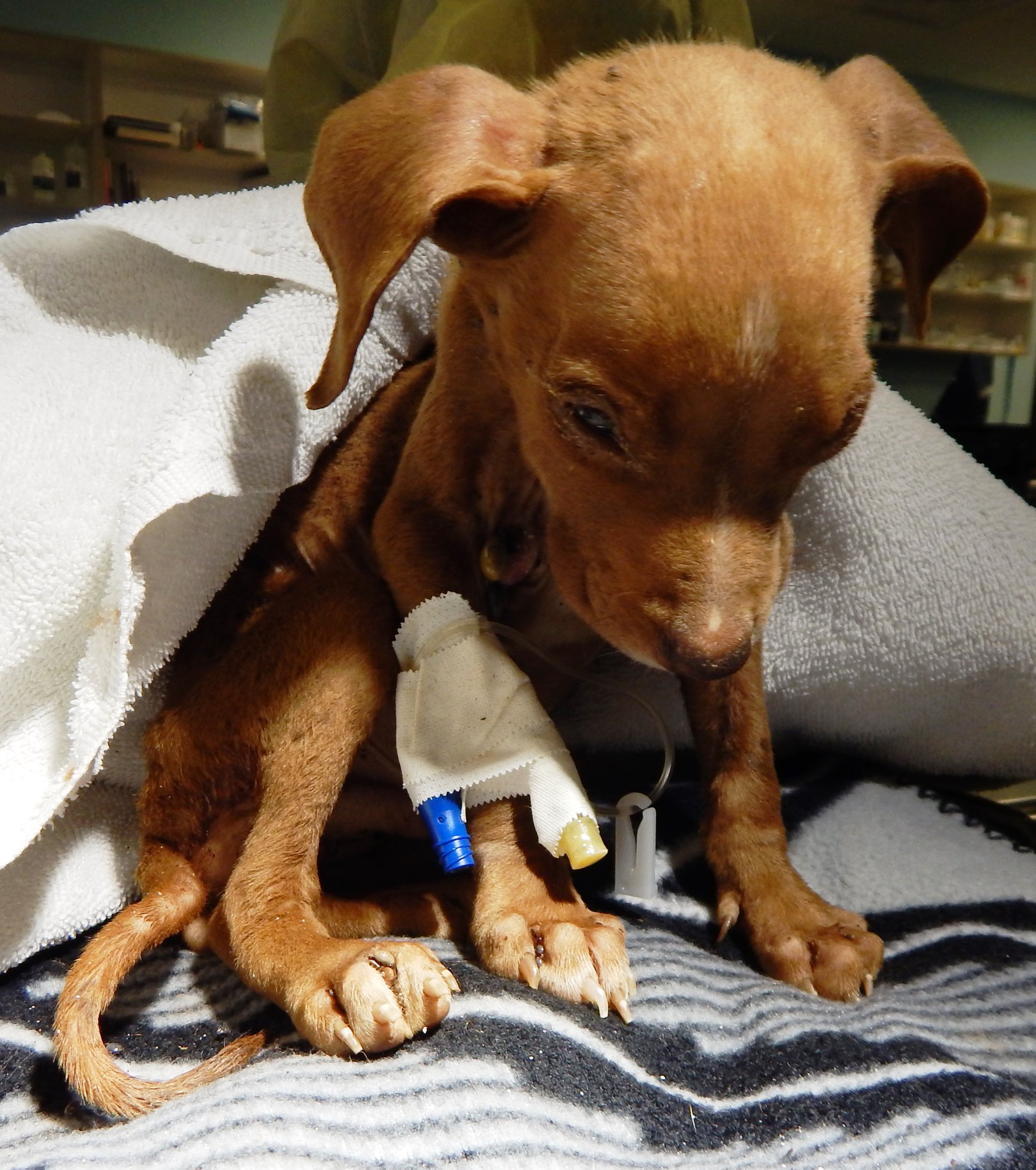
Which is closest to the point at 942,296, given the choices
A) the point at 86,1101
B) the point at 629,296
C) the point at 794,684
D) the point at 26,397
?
the point at 794,684

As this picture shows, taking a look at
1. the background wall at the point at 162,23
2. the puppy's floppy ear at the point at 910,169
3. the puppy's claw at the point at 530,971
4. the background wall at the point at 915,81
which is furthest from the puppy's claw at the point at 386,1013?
the background wall at the point at 162,23

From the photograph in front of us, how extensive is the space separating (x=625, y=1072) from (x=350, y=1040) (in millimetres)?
195

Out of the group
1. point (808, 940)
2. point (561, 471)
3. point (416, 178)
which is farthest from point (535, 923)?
point (416, 178)

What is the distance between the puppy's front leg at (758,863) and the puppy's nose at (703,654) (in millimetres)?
284

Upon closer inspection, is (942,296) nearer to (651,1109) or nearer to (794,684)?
(794,684)

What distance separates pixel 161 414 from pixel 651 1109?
0.80 m

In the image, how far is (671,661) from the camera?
0.74 m

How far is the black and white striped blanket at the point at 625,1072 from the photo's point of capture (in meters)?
0.59

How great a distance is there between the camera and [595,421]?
29.5 inches

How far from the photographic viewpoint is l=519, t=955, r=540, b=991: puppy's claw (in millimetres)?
771

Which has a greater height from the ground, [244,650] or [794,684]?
[244,650]

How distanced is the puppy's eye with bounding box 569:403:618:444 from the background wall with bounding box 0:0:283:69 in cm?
249

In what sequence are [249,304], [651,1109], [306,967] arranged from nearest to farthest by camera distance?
1. [651,1109]
2. [306,967]
3. [249,304]

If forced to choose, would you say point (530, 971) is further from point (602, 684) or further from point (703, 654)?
point (602, 684)
